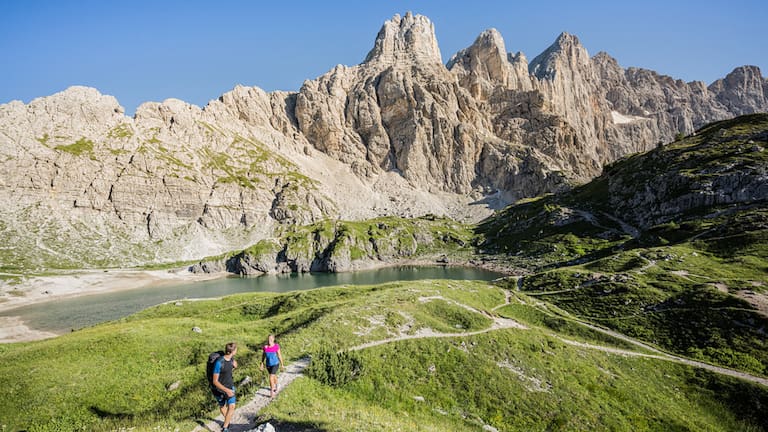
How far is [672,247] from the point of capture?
65438 millimetres

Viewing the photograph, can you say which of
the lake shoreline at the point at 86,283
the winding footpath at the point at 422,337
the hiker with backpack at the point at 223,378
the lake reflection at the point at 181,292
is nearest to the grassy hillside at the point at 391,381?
the winding footpath at the point at 422,337

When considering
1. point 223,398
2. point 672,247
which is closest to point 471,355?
point 223,398

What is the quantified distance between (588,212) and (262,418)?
156064 mm

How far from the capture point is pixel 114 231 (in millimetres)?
171375

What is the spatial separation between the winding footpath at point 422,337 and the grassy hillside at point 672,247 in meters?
1.95

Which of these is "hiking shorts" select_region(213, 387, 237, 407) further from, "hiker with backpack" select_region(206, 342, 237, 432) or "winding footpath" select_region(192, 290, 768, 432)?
"winding footpath" select_region(192, 290, 768, 432)

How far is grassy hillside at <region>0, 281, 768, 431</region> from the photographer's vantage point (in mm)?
17922

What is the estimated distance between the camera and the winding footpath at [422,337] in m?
14.7

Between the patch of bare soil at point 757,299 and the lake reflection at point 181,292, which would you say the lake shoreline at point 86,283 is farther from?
the patch of bare soil at point 757,299

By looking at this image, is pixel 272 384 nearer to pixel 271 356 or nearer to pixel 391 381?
pixel 271 356

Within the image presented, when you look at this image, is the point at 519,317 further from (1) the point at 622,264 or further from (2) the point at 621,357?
(1) the point at 622,264

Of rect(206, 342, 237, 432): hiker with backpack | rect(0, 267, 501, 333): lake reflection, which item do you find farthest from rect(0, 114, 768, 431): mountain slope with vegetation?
rect(0, 267, 501, 333): lake reflection

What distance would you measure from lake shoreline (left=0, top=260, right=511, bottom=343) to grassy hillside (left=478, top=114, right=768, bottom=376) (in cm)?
3695

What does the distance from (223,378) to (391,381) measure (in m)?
14.0
